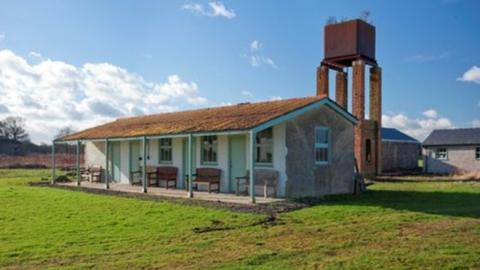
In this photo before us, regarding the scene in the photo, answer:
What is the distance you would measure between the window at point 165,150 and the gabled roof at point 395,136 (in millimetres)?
22612

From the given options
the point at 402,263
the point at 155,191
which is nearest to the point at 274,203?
the point at 155,191

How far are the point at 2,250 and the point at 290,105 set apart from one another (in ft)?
37.9

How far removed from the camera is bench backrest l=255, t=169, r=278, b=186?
1653 centimetres

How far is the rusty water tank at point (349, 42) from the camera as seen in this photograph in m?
29.6

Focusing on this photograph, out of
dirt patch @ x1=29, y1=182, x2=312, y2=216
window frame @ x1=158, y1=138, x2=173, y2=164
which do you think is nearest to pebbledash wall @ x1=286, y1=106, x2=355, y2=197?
dirt patch @ x1=29, y1=182, x2=312, y2=216

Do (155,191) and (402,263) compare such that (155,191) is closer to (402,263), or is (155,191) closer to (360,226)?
(360,226)

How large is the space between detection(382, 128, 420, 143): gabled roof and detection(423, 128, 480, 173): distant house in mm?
2991

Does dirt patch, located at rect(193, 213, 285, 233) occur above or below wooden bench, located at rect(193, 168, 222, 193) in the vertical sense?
below

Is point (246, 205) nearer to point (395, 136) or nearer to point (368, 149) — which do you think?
point (368, 149)

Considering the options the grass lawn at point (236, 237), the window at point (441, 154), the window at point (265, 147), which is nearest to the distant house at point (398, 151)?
the window at point (441, 154)

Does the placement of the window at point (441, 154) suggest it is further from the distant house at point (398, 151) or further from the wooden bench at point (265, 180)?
the wooden bench at point (265, 180)

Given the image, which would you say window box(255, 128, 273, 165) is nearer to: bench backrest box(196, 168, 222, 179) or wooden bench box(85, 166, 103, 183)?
bench backrest box(196, 168, 222, 179)

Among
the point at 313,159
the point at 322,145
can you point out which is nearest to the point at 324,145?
the point at 322,145

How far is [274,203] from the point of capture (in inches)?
569
